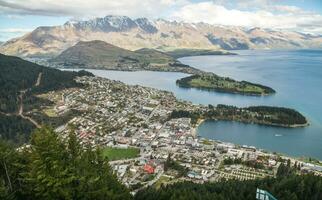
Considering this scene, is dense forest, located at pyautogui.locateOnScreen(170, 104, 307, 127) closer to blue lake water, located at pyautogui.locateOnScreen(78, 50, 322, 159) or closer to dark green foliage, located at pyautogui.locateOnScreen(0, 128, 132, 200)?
blue lake water, located at pyautogui.locateOnScreen(78, 50, 322, 159)

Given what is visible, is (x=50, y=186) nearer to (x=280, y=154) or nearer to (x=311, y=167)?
(x=311, y=167)

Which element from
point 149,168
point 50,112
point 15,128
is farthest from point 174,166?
point 50,112

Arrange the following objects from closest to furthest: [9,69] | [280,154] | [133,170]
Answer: [133,170] → [280,154] → [9,69]

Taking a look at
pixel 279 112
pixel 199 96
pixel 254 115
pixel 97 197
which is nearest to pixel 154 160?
pixel 97 197

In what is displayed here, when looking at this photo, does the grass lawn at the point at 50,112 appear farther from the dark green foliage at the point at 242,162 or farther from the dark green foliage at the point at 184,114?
the dark green foliage at the point at 242,162

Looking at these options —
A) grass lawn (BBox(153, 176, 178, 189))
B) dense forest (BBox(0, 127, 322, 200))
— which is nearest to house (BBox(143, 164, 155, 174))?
grass lawn (BBox(153, 176, 178, 189))

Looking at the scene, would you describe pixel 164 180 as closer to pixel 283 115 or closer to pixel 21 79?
pixel 283 115
